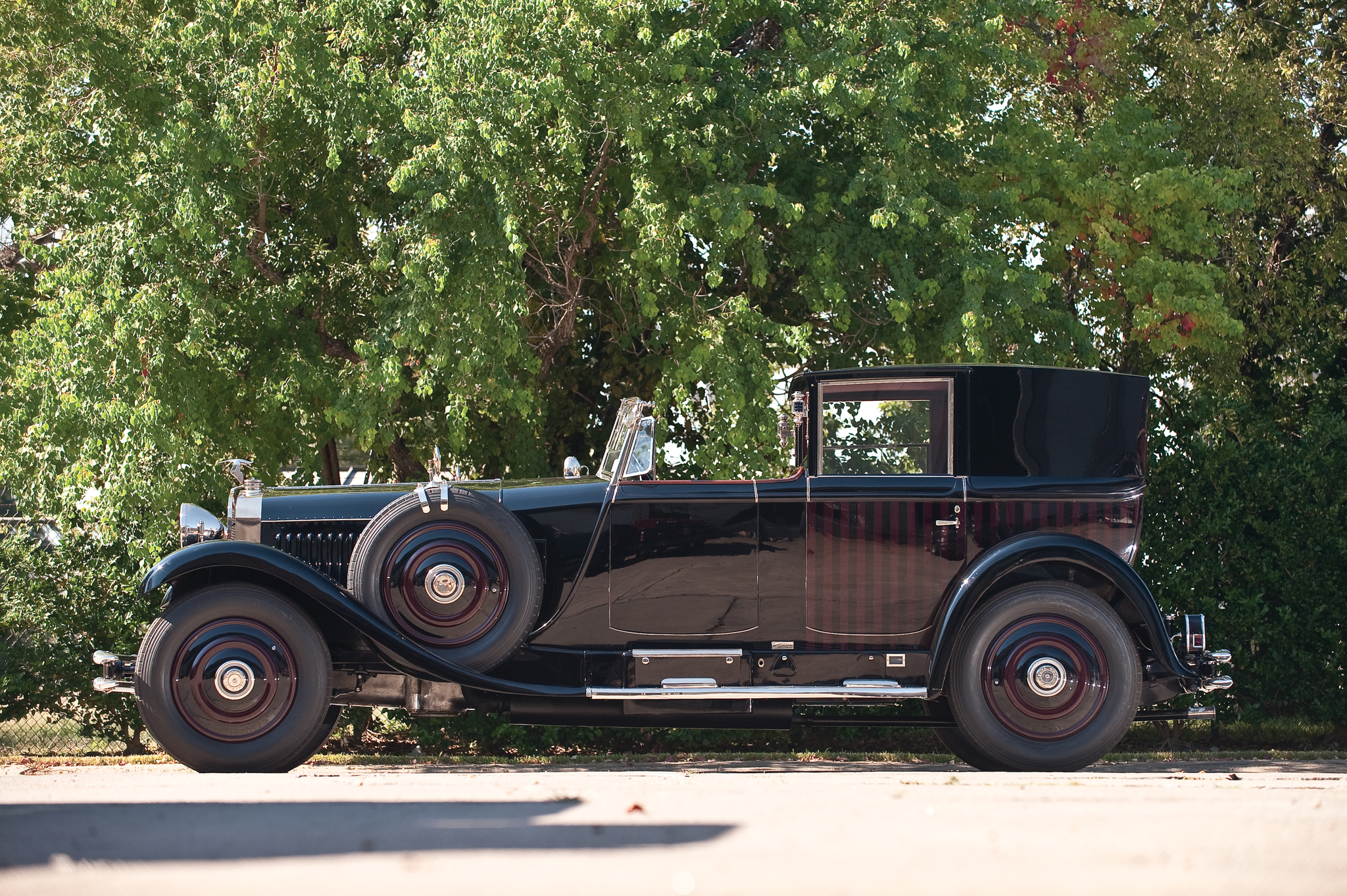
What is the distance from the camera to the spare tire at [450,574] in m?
5.97

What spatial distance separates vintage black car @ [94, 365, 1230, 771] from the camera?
5.99 metres

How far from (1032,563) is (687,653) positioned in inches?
75.2

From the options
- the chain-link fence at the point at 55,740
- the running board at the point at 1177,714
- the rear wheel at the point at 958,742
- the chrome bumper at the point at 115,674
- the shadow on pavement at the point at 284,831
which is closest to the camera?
the shadow on pavement at the point at 284,831

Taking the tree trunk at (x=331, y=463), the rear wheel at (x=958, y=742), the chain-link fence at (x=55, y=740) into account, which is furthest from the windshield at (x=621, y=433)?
the tree trunk at (x=331, y=463)

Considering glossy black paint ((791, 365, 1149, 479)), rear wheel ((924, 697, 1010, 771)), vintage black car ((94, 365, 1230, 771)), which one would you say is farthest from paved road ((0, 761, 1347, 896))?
glossy black paint ((791, 365, 1149, 479))

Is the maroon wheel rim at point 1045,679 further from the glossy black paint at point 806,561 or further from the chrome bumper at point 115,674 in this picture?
the chrome bumper at point 115,674

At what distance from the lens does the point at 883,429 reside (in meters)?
6.55

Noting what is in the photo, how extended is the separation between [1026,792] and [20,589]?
23.9ft

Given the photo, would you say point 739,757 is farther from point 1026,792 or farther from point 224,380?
point 224,380

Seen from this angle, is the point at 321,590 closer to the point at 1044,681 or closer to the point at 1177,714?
the point at 1044,681

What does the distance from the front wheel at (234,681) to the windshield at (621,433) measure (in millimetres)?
1820

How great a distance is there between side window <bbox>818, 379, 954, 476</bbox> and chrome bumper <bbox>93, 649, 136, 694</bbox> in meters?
3.75

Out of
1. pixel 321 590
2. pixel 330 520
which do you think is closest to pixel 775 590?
pixel 321 590

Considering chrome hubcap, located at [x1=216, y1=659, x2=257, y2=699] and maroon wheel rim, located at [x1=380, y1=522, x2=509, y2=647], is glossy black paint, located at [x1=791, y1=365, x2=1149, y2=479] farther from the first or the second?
chrome hubcap, located at [x1=216, y1=659, x2=257, y2=699]
